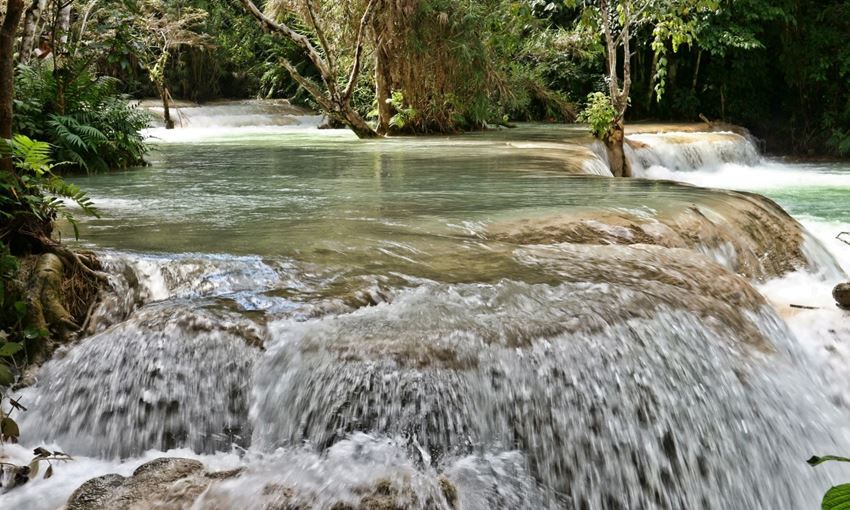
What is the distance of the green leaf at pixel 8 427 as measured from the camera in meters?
3.03

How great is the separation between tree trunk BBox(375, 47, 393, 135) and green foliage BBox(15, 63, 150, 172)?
579 centimetres

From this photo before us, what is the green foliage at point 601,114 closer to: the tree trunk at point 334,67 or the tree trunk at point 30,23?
the tree trunk at point 334,67

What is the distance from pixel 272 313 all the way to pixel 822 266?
439 cm

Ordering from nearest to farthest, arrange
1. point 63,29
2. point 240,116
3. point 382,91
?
point 63,29
point 382,91
point 240,116

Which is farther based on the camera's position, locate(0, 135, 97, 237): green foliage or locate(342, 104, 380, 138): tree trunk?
locate(342, 104, 380, 138): tree trunk

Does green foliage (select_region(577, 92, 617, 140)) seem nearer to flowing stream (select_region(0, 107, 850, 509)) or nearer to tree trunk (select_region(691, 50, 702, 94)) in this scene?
flowing stream (select_region(0, 107, 850, 509))

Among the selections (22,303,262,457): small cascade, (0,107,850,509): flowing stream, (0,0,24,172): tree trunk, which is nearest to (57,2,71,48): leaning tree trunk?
(0,107,850,509): flowing stream

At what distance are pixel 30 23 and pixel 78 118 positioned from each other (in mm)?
1274

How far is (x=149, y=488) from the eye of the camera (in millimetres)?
2607

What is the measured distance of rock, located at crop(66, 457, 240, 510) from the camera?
2521mm

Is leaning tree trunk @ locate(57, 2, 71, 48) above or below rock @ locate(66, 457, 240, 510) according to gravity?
above

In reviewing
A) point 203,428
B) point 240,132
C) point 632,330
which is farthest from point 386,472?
point 240,132

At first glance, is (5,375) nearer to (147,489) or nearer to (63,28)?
(147,489)

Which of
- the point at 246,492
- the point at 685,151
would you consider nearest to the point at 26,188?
the point at 246,492
